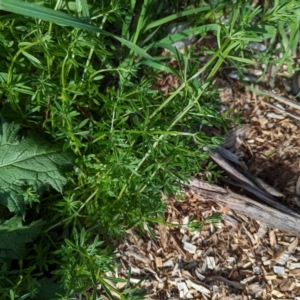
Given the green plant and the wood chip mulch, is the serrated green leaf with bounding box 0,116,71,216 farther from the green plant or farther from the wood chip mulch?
the wood chip mulch

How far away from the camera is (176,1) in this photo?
10.3 ft

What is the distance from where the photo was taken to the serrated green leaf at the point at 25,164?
2.53 m

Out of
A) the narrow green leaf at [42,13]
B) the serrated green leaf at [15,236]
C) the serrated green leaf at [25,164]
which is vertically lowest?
the serrated green leaf at [15,236]

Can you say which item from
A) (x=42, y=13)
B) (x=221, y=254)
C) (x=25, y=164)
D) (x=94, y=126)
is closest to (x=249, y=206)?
(x=221, y=254)

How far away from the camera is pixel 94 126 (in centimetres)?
268

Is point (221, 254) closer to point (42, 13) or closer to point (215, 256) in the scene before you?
point (215, 256)

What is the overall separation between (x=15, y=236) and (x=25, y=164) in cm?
29

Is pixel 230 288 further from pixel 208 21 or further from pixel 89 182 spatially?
pixel 208 21

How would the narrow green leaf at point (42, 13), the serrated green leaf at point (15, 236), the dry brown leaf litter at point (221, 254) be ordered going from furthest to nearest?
1. the dry brown leaf litter at point (221, 254)
2. the serrated green leaf at point (15, 236)
3. the narrow green leaf at point (42, 13)

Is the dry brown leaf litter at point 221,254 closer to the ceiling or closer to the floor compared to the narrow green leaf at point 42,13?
closer to the floor

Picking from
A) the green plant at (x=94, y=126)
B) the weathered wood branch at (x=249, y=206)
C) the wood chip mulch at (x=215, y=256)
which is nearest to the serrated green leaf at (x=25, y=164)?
the green plant at (x=94, y=126)

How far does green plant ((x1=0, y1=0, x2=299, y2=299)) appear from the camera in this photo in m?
2.34

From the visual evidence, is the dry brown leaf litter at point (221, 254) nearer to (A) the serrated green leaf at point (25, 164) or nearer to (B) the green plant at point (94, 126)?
(B) the green plant at point (94, 126)

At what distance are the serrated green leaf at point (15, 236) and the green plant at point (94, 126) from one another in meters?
0.06
